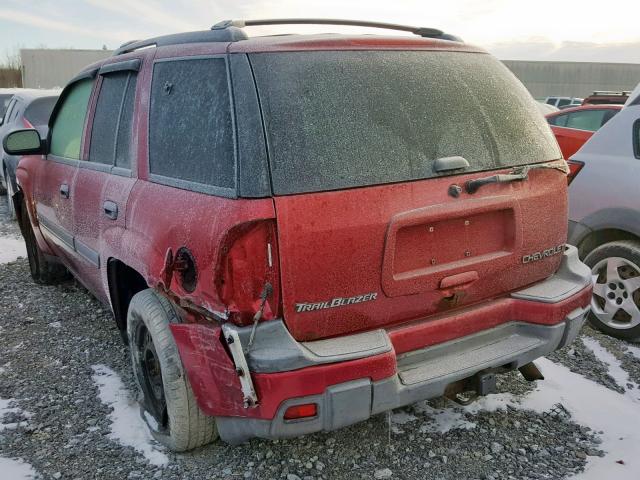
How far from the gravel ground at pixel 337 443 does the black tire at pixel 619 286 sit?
0.35m

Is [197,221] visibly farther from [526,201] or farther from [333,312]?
[526,201]

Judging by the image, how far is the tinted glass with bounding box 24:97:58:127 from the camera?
8.56 meters

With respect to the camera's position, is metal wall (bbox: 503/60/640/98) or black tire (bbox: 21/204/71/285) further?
metal wall (bbox: 503/60/640/98)

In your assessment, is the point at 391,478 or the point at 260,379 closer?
the point at 260,379

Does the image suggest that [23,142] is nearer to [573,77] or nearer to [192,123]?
[192,123]

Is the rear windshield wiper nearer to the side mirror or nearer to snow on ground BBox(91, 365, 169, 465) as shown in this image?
snow on ground BBox(91, 365, 169, 465)

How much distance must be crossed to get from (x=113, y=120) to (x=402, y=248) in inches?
75.4

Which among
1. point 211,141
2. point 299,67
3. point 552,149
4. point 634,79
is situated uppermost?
point 299,67

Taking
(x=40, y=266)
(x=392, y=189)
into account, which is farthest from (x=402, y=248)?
(x=40, y=266)

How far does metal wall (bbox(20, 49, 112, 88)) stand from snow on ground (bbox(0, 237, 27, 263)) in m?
34.3

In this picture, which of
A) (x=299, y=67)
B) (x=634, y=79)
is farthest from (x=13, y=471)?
(x=634, y=79)

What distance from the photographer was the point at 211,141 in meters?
2.35

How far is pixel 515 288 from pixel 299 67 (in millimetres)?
1424

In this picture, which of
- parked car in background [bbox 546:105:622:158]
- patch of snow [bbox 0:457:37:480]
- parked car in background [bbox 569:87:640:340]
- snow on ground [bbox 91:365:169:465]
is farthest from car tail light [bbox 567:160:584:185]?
patch of snow [bbox 0:457:37:480]
